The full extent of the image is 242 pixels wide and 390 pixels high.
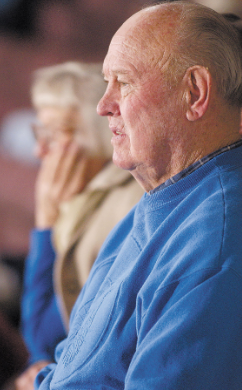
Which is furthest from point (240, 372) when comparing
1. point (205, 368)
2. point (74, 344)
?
point (74, 344)

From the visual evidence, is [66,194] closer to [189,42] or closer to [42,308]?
[42,308]

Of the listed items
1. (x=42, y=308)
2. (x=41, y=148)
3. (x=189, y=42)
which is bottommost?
(x=42, y=308)

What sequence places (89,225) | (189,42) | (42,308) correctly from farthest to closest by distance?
(42,308) < (89,225) < (189,42)

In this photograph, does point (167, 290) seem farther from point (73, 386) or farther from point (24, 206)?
point (24, 206)

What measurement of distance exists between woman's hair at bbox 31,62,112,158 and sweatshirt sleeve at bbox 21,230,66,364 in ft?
1.55

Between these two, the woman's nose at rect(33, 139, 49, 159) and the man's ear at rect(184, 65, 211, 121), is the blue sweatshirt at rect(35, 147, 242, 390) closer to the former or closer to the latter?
Answer: the man's ear at rect(184, 65, 211, 121)

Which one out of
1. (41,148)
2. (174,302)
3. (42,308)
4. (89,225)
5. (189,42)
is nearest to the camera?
(174,302)

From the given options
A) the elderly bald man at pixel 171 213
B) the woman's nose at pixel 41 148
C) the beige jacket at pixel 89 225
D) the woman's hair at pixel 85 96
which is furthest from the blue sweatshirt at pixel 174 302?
the woman's nose at pixel 41 148

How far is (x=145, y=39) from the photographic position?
0.64 metres

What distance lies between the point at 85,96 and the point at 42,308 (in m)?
0.84

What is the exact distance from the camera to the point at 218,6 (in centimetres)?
120

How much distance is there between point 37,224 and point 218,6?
3.72 feet

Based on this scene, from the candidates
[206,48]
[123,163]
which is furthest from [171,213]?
[206,48]

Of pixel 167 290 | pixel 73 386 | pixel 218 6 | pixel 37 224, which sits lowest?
pixel 37 224
